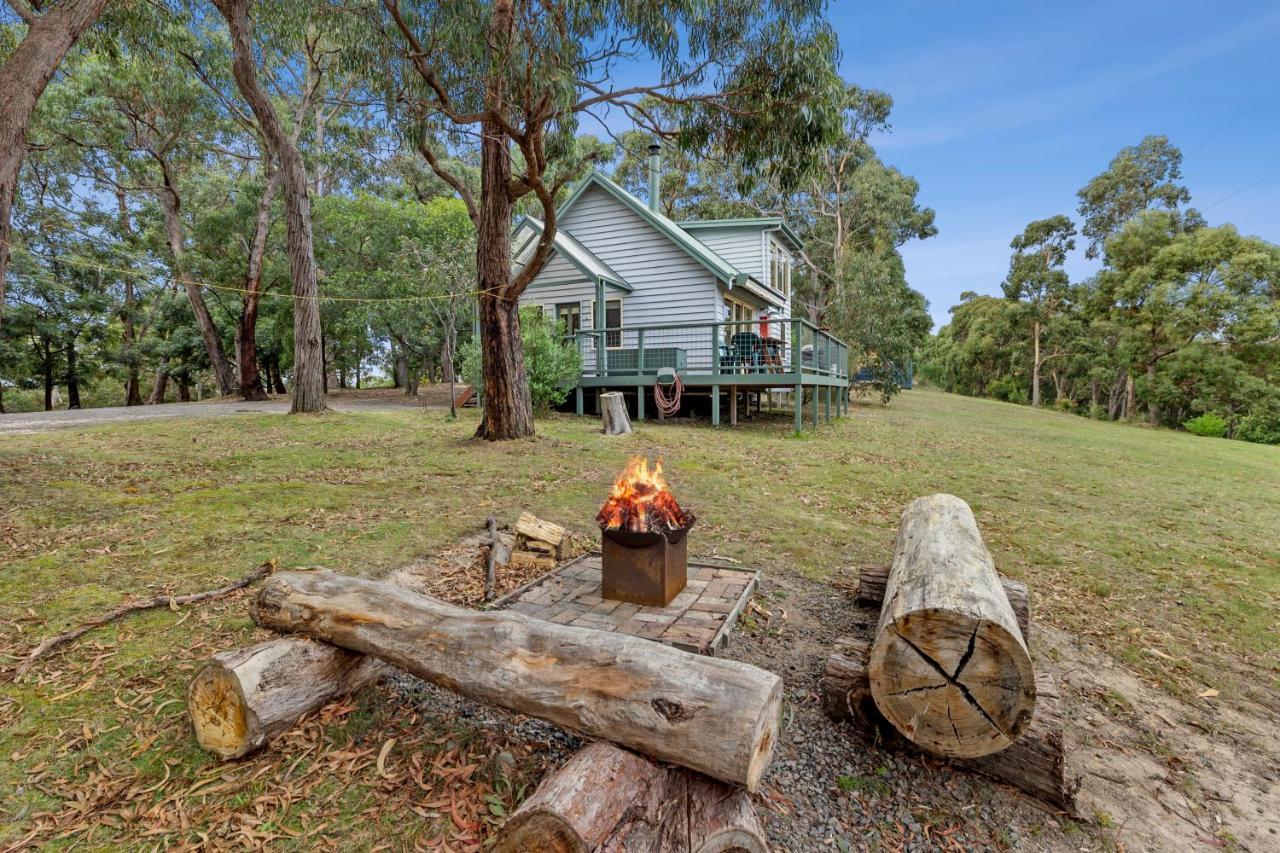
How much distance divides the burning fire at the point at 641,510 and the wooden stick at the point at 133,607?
2646 mm

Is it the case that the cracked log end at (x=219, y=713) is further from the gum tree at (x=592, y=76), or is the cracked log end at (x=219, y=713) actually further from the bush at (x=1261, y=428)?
the bush at (x=1261, y=428)

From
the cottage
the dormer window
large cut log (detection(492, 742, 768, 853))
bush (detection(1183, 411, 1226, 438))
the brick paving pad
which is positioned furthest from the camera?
bush (detection(1183, 411, 1226, 438))

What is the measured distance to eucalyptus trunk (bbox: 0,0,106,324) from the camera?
16.4 ft

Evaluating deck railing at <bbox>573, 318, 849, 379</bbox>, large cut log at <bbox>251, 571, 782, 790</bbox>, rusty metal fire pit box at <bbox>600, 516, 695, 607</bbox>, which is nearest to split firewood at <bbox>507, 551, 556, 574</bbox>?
rusty metal fire pit box at <bbox>600, 516, 695, 607</bbox>

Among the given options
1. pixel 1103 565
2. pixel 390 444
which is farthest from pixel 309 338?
pixel 1103 565

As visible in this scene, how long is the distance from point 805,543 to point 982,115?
25.4 meters

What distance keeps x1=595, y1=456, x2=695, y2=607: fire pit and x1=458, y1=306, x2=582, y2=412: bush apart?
372 inches

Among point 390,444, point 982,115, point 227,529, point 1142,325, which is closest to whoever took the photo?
point 227,529

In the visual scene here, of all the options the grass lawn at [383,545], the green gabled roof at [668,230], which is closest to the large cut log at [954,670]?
the grass lawn at [383,545]

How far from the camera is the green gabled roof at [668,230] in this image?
15.2m

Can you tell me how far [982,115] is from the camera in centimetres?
2269

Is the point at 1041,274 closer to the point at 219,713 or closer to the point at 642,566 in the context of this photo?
the point at 642,566

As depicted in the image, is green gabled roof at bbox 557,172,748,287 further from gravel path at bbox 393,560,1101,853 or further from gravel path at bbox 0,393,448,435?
gravel path at bbox 393,560,1101,853

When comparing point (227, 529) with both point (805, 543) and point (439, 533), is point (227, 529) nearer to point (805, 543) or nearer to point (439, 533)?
point (439, 533)
